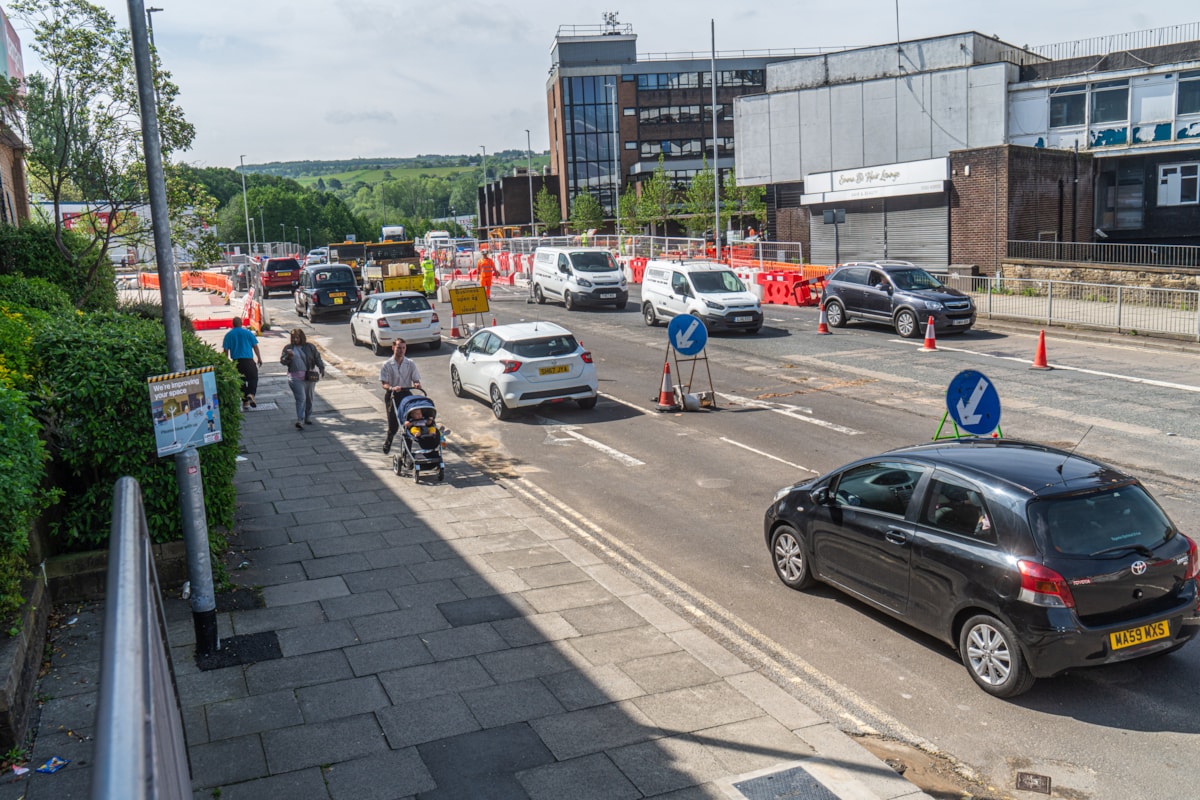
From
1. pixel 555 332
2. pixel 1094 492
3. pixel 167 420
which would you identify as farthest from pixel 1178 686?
pixel 555 332

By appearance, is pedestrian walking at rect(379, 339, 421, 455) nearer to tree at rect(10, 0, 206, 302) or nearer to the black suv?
tree at rect(10, 0, 206, 302)

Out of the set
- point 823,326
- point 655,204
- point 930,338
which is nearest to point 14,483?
point 930,338

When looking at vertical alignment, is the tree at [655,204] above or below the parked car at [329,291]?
above

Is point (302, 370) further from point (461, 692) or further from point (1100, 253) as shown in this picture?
point (1100, 253)

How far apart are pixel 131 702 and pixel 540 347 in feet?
54.8

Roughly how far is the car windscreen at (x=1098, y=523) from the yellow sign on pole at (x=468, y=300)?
2143cm

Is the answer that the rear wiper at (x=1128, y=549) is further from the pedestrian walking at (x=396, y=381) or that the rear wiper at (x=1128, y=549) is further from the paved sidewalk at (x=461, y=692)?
the pedestrian walking at (x=396, y=381)

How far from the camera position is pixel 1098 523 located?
7348 mm

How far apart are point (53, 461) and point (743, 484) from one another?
26.4 ft

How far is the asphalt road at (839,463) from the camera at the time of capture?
695 centimetres

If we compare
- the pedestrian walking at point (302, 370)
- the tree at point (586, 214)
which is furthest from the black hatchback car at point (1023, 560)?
the tree at point (586, 214)

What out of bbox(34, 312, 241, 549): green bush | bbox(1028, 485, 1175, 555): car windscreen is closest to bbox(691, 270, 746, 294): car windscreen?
bbox(34, 312, 241, 549): green bush

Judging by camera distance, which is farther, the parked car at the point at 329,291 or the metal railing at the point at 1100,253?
the metal railing at the point at 1100,253

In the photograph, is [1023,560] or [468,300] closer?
[1023,560]
